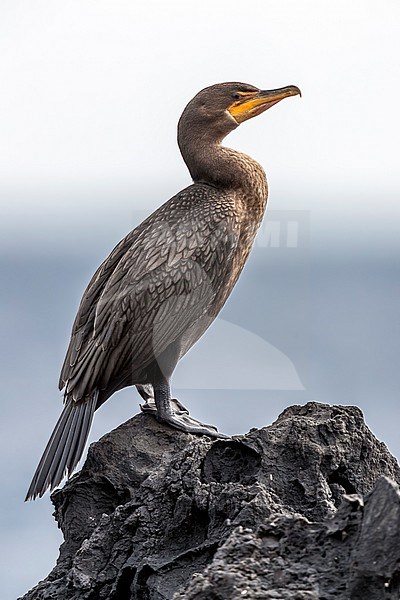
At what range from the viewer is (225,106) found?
3.48 metres

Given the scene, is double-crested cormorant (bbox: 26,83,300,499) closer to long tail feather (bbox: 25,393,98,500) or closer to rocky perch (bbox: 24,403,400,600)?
long tail feather (bbox: 25,393,98,500)

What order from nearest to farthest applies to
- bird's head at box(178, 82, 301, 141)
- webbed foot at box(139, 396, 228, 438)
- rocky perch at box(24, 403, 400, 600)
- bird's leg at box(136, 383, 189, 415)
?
rocky perch at box(24, 403, 400, 600) → webbed foot at box(139, 396, 228, 438) → bird's leg at box(136, 383, 189, 415) → bird's head at box(178, 82, 301, 141)

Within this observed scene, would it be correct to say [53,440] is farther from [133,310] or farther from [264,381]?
[264,381]

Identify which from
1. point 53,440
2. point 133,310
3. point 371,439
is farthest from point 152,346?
point 371,439

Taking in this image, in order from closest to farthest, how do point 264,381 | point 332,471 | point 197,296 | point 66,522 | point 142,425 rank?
point 332,471 < point 66,522 < point 142,425 < point 197,296 < point 264,381

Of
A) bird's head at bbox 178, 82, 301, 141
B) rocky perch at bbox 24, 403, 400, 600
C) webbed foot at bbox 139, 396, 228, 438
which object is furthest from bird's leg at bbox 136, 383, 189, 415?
bird's head at bbox 178, 82, 301, 141

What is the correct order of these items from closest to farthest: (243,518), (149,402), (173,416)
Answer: (243,518), (173,416), (149,402)

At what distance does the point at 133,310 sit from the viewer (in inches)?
129

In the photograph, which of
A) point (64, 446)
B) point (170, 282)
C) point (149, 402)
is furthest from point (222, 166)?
point (64, 446)

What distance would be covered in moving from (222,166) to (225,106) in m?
0.20

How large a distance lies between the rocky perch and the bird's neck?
950mm

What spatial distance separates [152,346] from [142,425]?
0.95 ft

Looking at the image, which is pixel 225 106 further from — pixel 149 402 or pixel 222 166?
pixel 149 402

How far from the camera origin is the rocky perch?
1.62 metres
